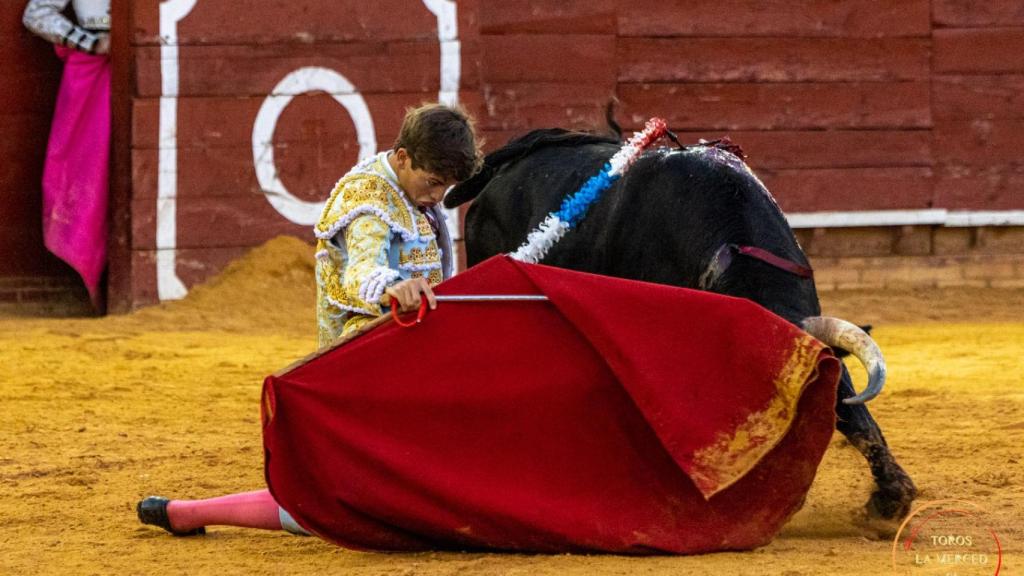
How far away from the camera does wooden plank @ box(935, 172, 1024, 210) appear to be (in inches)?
330

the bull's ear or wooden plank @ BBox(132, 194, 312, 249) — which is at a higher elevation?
the bull's ear

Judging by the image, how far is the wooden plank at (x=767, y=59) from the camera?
7953 mm

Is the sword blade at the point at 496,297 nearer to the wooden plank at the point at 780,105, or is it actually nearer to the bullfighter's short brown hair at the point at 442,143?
the bullfighter's short brown hair at the point at 442,143

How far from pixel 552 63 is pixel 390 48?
861 mm

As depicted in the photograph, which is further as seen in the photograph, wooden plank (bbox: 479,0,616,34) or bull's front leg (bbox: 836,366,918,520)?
wooden plank (bbox: 479,0,616,34)

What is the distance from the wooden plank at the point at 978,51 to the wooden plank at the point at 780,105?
7.2 inches

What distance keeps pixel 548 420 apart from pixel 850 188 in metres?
5.44

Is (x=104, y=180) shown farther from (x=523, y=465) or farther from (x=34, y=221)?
(x=523, y=465)

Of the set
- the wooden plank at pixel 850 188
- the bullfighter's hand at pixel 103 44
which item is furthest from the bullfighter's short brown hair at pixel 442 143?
the wooden plank at pixel 850 188

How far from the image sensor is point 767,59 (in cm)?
807

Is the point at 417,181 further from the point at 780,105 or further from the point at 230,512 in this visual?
the point at 780,105

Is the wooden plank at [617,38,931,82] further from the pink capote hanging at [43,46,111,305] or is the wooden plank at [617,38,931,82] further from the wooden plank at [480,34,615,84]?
the pink capote hanging at [43,46,111,305]

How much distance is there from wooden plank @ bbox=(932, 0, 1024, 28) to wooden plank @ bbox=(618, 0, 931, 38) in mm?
91

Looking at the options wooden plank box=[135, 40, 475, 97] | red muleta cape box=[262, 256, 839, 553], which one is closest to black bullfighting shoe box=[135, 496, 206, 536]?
red muleta cape box=[262, 256, 839, 553]
